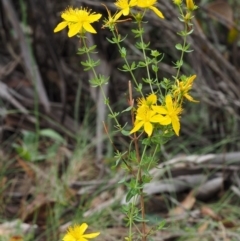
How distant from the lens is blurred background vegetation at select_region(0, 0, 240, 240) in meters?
3.27

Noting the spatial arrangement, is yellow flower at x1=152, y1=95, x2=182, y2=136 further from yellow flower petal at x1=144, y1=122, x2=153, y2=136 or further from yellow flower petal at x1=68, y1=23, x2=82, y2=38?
yellow flower petal at x1=68, y1=23, x2=82, y2=38

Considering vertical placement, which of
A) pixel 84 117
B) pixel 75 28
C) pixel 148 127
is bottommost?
pixel 84 117

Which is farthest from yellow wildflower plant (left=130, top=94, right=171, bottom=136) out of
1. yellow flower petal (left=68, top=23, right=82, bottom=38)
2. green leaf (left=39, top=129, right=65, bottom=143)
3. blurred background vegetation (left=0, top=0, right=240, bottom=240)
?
green leaf (left=39, top=129, right=65, bottom=143)

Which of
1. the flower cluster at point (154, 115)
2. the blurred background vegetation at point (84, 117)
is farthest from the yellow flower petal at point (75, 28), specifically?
the blurred background vegetation at point (84, 117)

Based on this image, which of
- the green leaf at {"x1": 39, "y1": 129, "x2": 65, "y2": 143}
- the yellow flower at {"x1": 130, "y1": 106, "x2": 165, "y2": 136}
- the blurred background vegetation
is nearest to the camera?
the yellow flower at {"x1": 130, "y1": 106, "x2": 165, "y2": 136}

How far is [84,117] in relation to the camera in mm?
4086

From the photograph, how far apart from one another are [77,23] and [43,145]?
215 cm

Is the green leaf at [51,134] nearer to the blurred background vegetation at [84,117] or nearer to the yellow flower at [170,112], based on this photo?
the blurred background vegetation at [84,117]

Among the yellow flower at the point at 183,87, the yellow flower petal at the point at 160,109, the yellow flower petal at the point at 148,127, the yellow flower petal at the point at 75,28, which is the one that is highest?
the yellow flower petal at the point at 75,28

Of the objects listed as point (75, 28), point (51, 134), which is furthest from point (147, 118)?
point (51, 134)

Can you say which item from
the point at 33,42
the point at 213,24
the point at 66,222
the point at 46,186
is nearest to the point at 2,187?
the point at 46,186

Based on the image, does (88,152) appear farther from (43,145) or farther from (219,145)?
(219,145)

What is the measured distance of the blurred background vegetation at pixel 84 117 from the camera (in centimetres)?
327

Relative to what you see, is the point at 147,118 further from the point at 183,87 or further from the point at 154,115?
the point at 183,87
